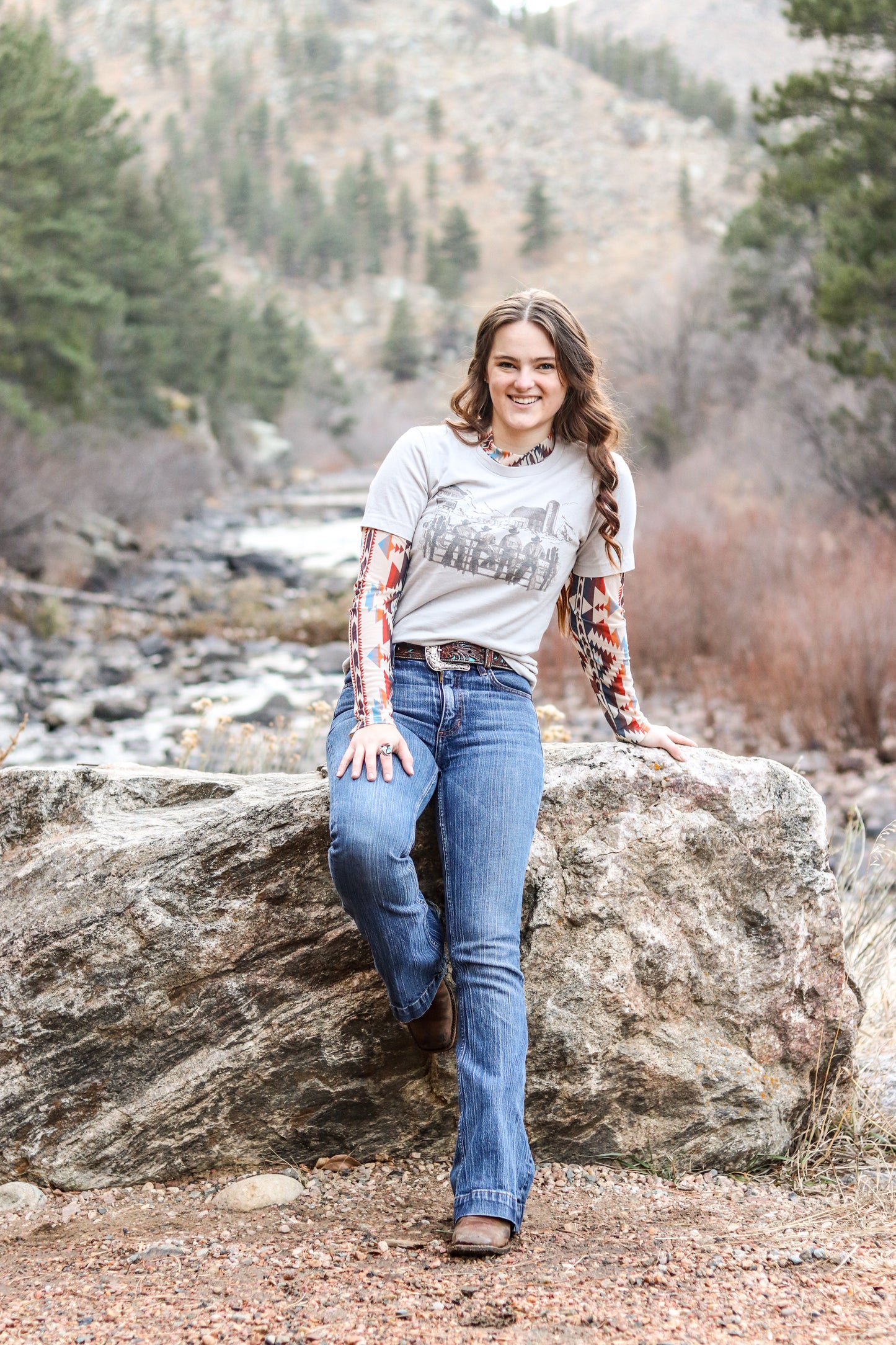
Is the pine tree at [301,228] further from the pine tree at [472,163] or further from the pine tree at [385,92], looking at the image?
the pine tree at [385,92]

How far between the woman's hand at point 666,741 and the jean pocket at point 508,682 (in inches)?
16.8

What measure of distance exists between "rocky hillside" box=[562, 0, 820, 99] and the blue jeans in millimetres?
143630

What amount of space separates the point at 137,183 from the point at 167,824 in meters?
29.6

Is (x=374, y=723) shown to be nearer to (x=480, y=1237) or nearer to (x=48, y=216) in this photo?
(x=480, y=1237)

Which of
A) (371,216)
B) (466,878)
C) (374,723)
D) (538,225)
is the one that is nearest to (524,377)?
(374,723)

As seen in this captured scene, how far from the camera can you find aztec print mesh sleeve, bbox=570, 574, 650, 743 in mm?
3170

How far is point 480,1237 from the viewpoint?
7.73 ft

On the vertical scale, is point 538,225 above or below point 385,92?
below

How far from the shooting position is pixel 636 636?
10.5 metres

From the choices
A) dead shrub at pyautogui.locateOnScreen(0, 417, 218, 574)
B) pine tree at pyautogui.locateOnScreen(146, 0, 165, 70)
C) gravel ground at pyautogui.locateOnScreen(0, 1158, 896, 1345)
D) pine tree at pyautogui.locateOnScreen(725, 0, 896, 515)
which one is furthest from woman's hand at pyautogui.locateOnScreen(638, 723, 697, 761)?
pine tree at pyautogui.locateOnScreen(146, 0, 165, 70)

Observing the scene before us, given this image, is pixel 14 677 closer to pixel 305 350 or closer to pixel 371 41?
pixel 305 350

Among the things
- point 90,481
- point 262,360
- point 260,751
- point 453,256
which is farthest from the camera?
point 453,256

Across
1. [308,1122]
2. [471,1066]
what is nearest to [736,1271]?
[471,1066]

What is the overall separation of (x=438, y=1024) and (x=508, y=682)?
88cm
